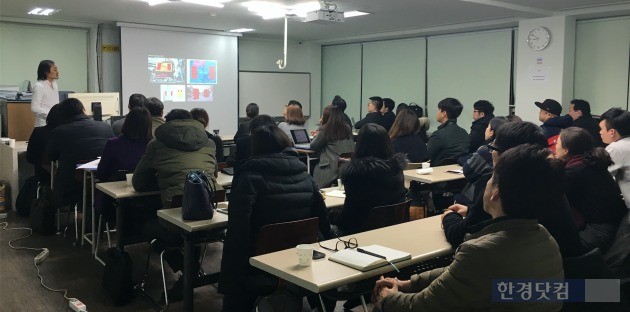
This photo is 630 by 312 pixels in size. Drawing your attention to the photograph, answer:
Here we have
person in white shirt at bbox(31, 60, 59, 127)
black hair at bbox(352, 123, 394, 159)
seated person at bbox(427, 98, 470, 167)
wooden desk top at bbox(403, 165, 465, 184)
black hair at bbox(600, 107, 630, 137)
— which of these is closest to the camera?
black hair at bbox(352, 123, 394, 159)

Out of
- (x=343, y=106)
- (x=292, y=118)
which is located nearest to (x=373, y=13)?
(x=343, y=106)

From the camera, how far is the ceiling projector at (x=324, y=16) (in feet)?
21.7

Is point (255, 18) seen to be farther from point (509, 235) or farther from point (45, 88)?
point (509, 235)

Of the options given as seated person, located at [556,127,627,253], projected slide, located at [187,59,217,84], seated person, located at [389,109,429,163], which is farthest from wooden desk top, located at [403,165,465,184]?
projected slide, located at [187,59,217,84]

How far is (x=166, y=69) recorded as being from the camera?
9594 millimetres

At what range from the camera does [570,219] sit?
2.15 metres

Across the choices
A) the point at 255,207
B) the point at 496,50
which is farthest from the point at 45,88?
the point at 496,50

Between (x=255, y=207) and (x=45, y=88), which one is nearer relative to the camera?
(x=255, y=207)

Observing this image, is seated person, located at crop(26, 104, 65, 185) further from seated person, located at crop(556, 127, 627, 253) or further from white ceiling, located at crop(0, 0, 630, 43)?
seated person, located at crop(556, 127, 627, 253)

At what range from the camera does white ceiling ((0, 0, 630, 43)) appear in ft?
22.5

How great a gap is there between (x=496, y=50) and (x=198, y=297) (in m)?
6.86

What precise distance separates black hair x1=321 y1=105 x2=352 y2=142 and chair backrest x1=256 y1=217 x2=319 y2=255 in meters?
3.03

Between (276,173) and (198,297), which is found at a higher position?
(276,173)

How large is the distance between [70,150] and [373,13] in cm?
452
